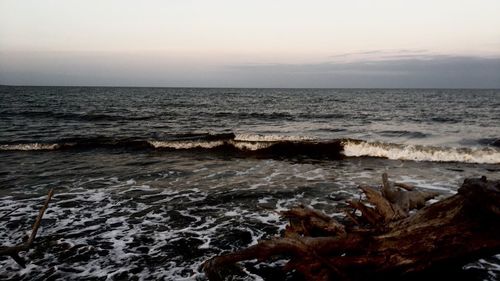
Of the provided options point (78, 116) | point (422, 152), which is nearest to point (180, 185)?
point (422, 152)

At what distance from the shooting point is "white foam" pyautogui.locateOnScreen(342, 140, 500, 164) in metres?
15.9

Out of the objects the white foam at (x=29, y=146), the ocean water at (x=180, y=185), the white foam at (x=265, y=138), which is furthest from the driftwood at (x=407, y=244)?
the white foam at (x=29, y=146)

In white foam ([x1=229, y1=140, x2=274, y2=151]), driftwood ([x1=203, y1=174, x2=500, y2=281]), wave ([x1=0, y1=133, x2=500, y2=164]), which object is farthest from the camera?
white foam ([x1=229, y1=140, x2=274, y2=151])

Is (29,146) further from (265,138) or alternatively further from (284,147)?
(284,147)

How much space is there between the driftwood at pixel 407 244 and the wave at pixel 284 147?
1325cm

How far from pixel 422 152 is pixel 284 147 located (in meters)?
6.88

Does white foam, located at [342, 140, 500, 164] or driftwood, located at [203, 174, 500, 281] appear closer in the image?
driftwood, located at [203, 174, 500, 281]

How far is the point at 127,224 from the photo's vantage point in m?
8.09

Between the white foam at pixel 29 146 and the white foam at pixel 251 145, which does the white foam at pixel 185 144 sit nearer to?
the white foam at pixel 251 145

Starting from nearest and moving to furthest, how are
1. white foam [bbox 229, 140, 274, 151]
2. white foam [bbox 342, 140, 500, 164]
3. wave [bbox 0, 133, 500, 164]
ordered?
white foam [bbox 342, 140, 500, 164], wave [bbox 0, 133, 500, 164], white foam [bbox 229, 140, 274, 151]

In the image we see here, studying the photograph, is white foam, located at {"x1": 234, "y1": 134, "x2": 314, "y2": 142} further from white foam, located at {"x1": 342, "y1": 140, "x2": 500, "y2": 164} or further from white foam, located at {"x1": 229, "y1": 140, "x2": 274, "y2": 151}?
white foam, located at {"x1": 342, "y1": 140, "x2": 500, "y2": 164}

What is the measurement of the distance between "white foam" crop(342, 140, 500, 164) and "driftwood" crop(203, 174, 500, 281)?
43.9 ft

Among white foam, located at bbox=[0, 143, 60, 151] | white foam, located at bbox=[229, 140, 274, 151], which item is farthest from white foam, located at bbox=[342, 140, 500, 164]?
white foam, located at bbox=[0, 143, 60, 151]

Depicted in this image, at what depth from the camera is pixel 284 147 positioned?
65.3 feet
